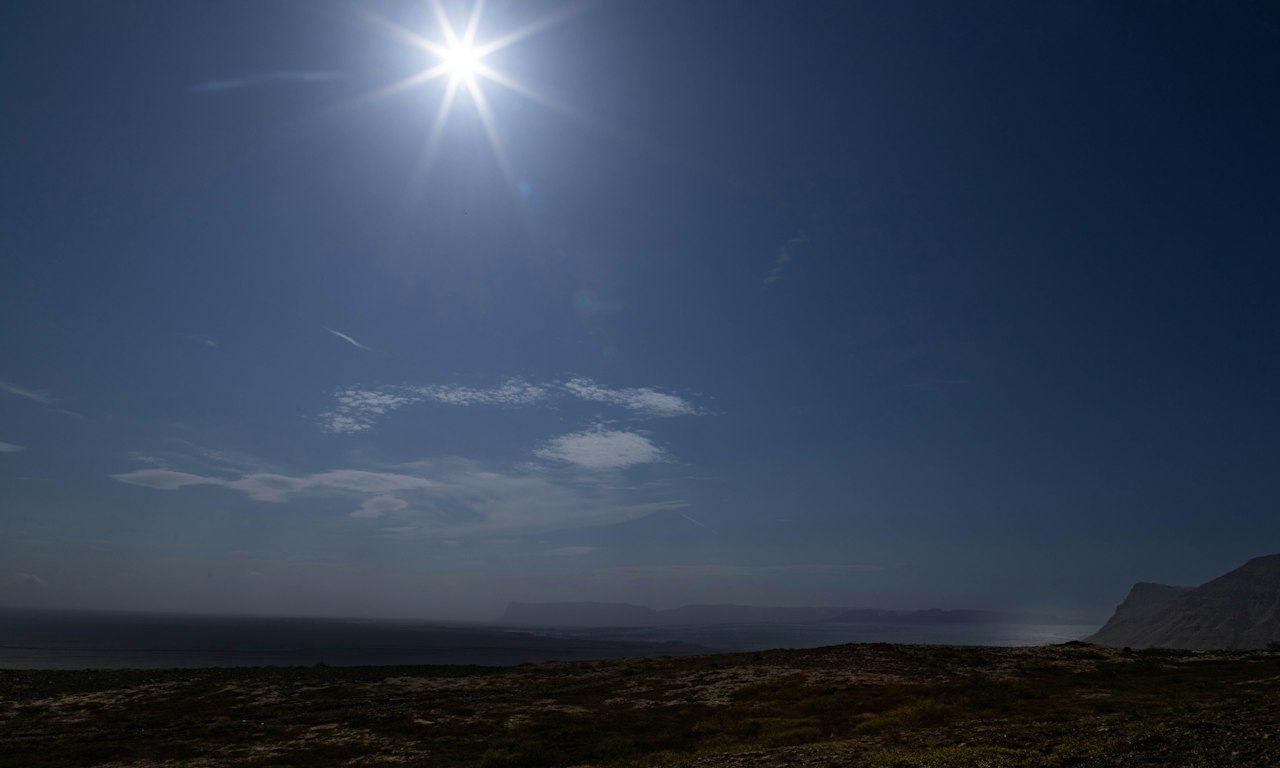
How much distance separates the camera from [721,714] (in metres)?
38.5

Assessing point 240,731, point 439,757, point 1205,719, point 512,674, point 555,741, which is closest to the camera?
point 1205,719

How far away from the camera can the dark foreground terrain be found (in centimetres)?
2288

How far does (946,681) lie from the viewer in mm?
43094

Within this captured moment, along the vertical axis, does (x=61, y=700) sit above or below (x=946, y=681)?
below

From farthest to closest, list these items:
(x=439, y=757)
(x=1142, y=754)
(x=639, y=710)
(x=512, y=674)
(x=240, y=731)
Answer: (x=512, y=674) < (x=639, y=710) < (x=240, y=731) < (x=439, y=757) < (x=1142, y=754)

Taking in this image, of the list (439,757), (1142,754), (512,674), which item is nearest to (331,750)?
(439,757)

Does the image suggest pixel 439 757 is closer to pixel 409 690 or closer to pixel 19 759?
pixel 19 759

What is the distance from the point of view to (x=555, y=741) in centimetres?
3400

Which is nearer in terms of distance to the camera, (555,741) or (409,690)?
(555,741)

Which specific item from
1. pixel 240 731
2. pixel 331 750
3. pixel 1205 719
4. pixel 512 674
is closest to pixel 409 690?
pixel 512 674

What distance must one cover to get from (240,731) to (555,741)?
21.3 m

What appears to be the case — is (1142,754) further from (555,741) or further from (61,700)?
(61,700)

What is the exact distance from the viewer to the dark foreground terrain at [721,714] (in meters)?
22.9

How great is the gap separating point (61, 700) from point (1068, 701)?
243ft
